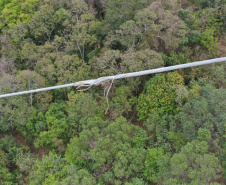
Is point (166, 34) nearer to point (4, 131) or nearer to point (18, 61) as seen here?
point (18, 61)

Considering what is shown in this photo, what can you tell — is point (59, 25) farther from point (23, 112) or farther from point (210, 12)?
point (210, 12)

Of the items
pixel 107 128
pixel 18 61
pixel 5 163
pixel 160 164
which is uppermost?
pixel 18 61

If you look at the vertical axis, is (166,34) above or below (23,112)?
above

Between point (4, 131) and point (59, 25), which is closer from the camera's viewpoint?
point (4, 131)

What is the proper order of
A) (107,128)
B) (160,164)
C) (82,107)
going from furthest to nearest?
(82,107) < (107,128) < (160,164)

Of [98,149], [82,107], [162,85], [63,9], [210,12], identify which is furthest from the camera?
[63,9]

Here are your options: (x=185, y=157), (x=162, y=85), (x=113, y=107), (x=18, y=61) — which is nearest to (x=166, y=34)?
(x=162, y=85)
